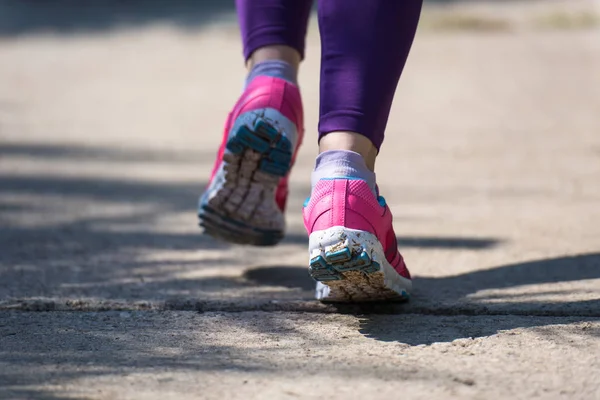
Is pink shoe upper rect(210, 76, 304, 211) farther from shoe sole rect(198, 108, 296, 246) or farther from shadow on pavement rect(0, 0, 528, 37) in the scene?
shadow on pavement rect(0, 0, 528, 37)

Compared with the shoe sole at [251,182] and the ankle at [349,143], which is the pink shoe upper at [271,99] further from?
the ankle at [349,143]

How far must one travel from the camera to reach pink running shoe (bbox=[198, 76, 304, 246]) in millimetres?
1986

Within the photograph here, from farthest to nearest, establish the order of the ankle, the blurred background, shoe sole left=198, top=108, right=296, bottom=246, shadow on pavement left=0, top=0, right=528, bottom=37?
shadow on pavement left=0, top=0, right=528, bottom=37, shoe sole left=198, top=108, right=296, bottom=246, the ankle, the blurred background

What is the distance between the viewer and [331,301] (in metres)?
1.89

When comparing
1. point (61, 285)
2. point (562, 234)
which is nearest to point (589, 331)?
point (562, 234)

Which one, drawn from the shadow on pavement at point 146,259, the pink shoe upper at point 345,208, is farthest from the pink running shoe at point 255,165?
the pink shoe upper at point 345,208

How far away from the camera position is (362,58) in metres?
1.82

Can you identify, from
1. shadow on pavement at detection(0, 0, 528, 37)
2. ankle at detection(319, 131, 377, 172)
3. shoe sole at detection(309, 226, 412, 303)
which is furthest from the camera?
shadow on pavement at detection(0, 0, 528, 37)

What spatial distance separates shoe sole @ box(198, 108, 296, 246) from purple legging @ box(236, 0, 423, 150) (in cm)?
17

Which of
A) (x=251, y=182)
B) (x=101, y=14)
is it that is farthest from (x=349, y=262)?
(x=101, y=14)

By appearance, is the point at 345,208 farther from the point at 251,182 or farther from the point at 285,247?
the point at 285,247

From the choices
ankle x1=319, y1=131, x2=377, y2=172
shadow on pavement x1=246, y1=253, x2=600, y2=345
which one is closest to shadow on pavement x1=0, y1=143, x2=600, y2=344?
shadow on pavement x1=246, y1=253, x2=600, y2=345

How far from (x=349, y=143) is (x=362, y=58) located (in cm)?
16

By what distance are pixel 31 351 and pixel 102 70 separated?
4.51m
